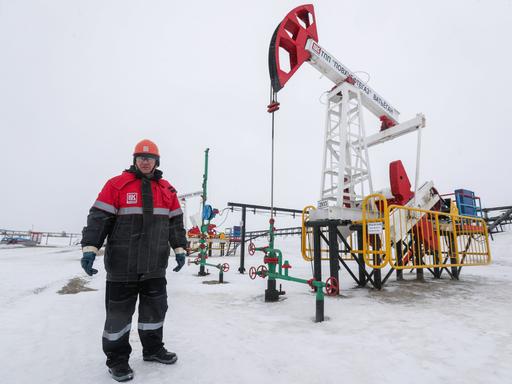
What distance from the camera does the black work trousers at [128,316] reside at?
2.28 meters

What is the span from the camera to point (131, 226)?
2422mm

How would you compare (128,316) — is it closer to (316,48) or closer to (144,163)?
(144,163)

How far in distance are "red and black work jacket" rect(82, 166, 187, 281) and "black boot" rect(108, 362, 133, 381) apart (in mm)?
688

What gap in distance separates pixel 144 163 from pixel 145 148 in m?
0.15

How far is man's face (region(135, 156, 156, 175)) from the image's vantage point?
267cm

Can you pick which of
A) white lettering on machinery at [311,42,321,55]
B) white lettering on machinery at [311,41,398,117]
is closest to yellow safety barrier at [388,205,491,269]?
white lettering on machinery at [311,41,398,117]

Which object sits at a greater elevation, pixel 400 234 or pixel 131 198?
pixel 131 198

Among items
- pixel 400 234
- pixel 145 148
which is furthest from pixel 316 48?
pixel 145 148

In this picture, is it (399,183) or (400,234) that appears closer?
(400,234)

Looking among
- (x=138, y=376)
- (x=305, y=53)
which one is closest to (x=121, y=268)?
(x=138, y=376)

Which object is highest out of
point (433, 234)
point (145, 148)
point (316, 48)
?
point (316, 48)

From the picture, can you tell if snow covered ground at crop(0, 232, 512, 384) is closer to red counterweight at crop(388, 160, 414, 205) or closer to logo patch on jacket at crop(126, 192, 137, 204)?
logo patch on jacket at crop(126, 192, 137, 204)

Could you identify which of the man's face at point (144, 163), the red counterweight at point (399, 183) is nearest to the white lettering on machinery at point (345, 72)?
the red counterweight at point (399, 183)

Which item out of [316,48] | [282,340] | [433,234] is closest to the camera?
[282,340]
